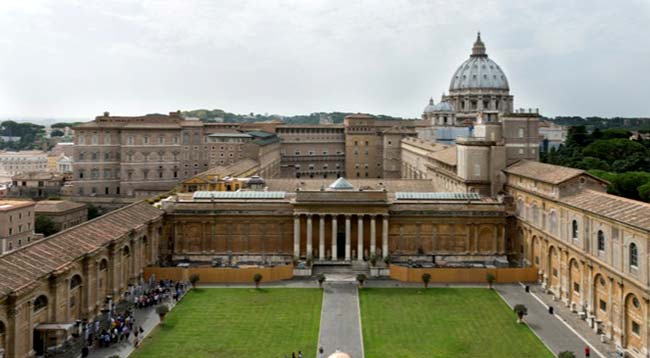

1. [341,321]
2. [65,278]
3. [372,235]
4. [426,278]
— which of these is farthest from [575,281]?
[65,278]

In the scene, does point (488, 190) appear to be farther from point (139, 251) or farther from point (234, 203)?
point (139, 251)

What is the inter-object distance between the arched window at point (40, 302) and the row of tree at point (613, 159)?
7341 cm

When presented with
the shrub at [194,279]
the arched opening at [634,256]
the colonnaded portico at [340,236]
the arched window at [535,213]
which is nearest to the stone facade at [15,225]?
the shrub at [194,279]

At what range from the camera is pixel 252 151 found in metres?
118

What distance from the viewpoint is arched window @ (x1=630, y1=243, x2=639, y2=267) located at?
38.3 meters

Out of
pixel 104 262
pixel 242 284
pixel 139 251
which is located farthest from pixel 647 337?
pixel 139 251

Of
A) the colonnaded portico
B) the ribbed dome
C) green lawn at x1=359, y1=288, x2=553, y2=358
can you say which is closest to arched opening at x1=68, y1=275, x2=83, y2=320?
green lawn at x1=359, y1=288, x2=553, y2=358

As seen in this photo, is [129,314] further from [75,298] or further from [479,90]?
[479,90]

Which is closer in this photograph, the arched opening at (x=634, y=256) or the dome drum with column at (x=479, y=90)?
the arched opening at (x=634, y=256)

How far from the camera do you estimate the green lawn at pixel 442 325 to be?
131 feet

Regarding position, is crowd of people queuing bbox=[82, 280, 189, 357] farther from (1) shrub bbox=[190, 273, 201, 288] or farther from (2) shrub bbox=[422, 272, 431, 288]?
(2) shrub bbox=[422, 272, 431, 288]

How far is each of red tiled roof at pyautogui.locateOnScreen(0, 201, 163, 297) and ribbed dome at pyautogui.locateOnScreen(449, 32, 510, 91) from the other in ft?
463

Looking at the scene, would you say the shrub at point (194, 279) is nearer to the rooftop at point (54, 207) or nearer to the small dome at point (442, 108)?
the rooftop at point (54, 207)

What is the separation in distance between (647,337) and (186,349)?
90.3 ft
